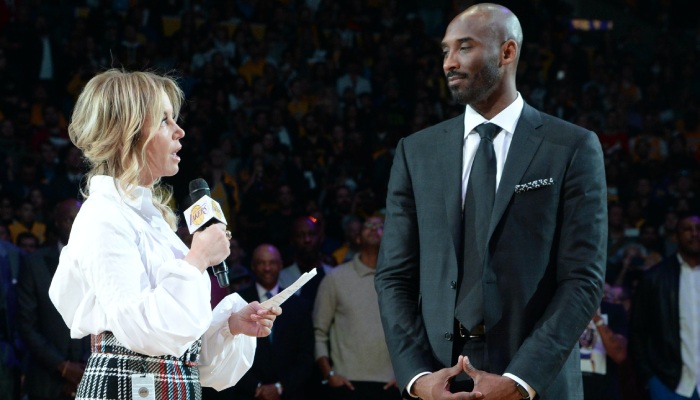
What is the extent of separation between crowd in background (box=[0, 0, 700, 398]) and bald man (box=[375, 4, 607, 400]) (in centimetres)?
395

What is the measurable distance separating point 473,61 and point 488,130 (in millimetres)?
212

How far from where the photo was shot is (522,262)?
2.88m

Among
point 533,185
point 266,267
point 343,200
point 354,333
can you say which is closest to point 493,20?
point 533,185

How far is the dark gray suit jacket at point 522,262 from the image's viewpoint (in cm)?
286

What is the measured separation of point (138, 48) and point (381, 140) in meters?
2.90

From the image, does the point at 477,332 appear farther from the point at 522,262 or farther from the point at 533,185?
the point at 533,185

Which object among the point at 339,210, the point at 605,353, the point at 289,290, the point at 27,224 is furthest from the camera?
the point at 339,210

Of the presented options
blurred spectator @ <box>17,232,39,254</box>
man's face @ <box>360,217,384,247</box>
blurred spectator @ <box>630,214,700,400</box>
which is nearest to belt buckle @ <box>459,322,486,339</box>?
man's face @ <box>360,217,384,247</box>

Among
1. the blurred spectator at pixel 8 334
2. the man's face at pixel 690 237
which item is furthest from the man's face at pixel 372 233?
the blurred spectator at pixel 8 334

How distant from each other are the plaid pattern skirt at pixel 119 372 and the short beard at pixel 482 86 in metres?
1.15

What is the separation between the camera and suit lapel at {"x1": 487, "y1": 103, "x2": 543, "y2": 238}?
2.91 m

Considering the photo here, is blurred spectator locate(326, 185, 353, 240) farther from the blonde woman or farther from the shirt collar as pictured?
the blonde woman

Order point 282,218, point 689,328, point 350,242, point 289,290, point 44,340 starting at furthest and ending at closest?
point 282,218 < point 350,242 < point 689,328 < point 44,340 < point 289,290

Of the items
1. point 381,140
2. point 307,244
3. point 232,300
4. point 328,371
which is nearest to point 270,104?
point 381,140
